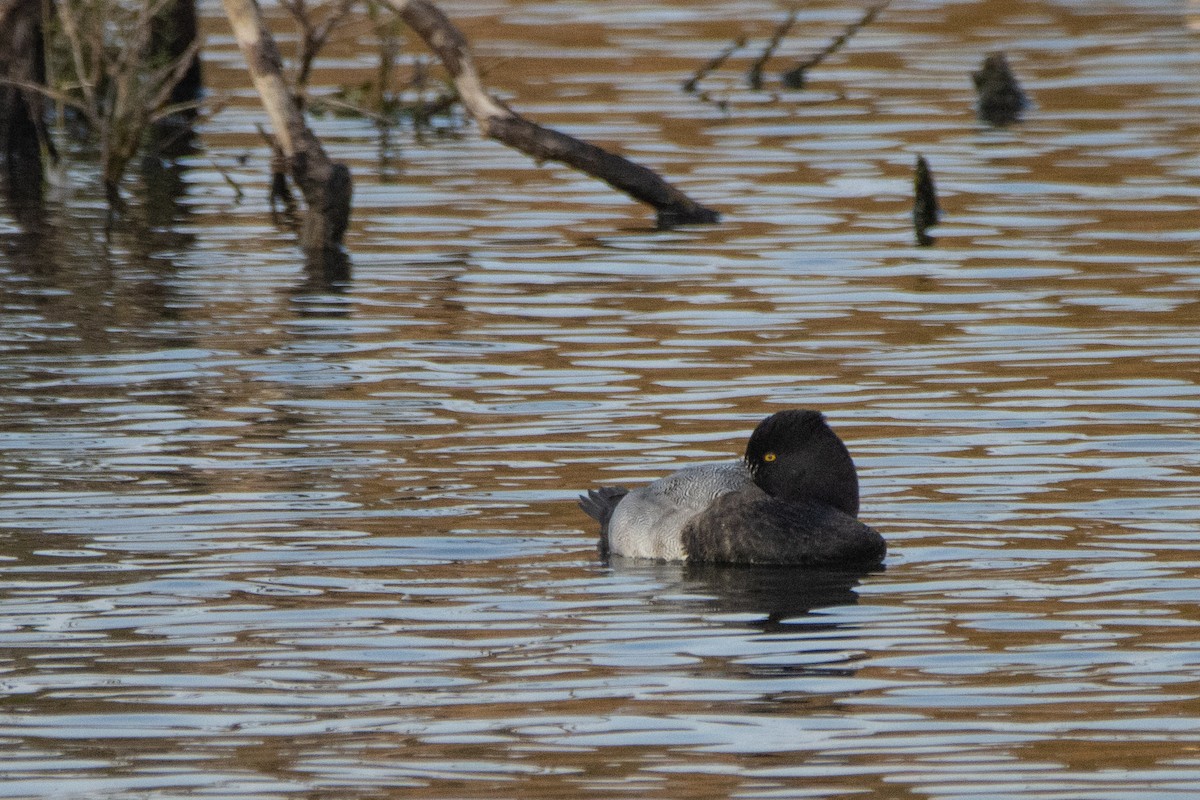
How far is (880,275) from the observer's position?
15.9 metres

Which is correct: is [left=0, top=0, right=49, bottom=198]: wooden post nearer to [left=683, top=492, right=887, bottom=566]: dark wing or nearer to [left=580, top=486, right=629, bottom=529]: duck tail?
[left=580, top=486, right=629, bottom=529]: duck tail

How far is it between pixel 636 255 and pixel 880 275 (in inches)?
81.9

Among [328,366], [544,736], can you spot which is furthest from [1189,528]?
[328,366]

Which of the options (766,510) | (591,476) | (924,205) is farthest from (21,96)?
(766,510)

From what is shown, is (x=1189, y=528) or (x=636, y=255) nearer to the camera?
(x=1189, y=528)

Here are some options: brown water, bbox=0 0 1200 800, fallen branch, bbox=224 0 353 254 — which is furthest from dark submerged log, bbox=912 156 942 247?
fallen branch, bbox=224 0 353 254

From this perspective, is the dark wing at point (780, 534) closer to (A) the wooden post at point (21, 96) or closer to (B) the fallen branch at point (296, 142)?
(B) the fallen branch at point (296, 142)

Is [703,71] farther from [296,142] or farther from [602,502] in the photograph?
[602,502]

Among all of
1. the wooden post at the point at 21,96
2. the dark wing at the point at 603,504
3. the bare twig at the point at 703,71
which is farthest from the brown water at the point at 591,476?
the bare twig at the point at 703,71

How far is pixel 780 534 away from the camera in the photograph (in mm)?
8805

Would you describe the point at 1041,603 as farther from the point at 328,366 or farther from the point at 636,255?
the point at 636,255

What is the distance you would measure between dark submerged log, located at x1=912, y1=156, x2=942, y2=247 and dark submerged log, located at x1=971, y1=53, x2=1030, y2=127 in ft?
20.3

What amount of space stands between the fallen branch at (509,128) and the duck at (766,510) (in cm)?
795

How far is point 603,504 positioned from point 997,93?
51.7 ft
